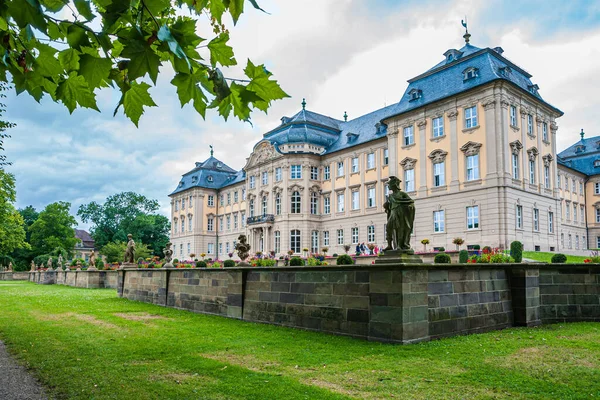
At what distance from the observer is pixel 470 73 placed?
3606 cm

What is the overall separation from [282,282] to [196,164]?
67.8 metres

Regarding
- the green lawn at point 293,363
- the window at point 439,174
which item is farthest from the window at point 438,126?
the green lawn at point 293,363

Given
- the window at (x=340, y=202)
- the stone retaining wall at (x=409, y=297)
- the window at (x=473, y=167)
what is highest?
the window at (x=473, y=167)

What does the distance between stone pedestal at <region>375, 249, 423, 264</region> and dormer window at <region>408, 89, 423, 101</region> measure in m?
32.6

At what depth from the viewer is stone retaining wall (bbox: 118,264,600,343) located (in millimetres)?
9352

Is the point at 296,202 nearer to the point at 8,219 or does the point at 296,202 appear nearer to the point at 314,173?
the point at 314,173

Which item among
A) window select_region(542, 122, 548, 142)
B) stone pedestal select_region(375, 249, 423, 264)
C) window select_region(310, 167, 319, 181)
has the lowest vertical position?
stone pedestal select_region(375, 249, 423, 264)

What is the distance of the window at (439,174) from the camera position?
37.3 meters

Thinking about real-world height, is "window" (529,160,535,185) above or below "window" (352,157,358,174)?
below

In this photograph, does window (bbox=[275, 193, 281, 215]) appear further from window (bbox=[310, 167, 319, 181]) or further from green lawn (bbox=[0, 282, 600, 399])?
green lawn (bbox=[0, 282, 600, 399])

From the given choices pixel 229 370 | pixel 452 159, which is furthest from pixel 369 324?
pixel 452 159

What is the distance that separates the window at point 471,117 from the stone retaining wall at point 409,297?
972 inches

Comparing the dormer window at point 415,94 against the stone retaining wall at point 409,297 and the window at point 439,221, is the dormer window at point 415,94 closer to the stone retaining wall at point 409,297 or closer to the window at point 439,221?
the window at point 439,221

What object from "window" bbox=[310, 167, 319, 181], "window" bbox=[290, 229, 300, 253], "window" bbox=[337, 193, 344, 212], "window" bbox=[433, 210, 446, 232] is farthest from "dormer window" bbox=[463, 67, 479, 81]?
"window" bbox=[290, 229, 300, 253]
